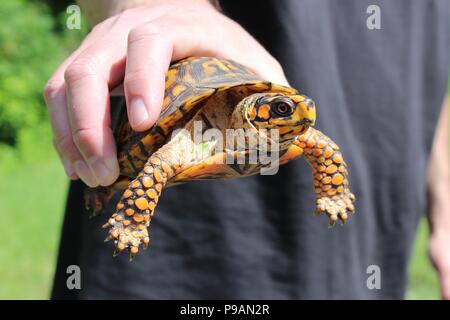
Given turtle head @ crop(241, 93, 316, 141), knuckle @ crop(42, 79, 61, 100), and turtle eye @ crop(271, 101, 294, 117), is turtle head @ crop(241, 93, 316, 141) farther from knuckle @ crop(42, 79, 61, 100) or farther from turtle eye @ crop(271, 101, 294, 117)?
knuckle @ crop(42, 79, 61, 100)

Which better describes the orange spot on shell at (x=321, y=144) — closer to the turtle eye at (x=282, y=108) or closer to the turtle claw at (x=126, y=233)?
the turtle eye at (x=282, y=108)

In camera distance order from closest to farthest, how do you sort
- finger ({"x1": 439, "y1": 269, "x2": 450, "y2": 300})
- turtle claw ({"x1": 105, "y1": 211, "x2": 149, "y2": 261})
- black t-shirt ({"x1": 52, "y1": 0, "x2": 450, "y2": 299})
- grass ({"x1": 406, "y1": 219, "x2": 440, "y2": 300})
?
1. turtle claw ({"x1": 105, "y1": 211, "x2": 149, "y2": 261})
2. black t-shirt ({"x1": 52, "y1": 0, "x2": 450, "y2": 299})
3. finger ({"x1": 439, "y1": 269, "x2": 450, "y2": 300})
4. grass ({"x1": 406, "y1": 219, "x2": 440, "y2": 300})

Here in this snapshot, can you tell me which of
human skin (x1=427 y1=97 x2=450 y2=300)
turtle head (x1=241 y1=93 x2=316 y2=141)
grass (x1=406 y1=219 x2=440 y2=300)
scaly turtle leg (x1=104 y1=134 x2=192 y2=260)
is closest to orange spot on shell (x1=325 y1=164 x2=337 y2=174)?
turtle head (x1=241 y1=93 x2=316 y2=141)

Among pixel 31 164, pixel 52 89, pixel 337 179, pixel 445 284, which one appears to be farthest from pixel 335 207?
pixel 31 164

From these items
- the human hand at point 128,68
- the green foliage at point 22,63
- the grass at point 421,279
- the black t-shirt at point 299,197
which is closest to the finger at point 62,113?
the human hand at point 128,68

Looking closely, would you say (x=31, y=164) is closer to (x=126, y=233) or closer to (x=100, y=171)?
(x=100, y=171)
